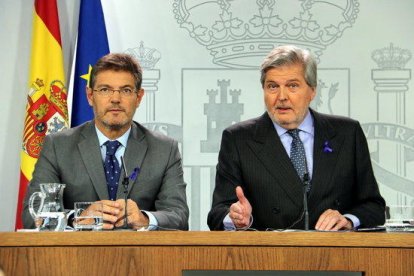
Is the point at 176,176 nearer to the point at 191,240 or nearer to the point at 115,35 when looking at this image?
the point at 191,240

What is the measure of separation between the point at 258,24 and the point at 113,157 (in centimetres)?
199

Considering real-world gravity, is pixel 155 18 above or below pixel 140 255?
above

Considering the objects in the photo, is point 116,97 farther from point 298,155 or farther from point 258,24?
point 258,24

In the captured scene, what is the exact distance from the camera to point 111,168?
390cm

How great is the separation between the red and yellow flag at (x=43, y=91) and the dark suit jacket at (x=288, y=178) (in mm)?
1724

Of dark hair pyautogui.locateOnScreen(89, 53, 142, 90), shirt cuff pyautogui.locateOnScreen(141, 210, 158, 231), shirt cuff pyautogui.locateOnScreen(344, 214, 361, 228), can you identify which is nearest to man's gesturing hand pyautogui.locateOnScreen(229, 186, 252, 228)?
shirt cuff pyautogui.locateOnScreen(141, 210, 158, 231)

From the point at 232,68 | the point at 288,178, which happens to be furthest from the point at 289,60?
the point at 232,68

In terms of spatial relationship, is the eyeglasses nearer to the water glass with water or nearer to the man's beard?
the man's beard

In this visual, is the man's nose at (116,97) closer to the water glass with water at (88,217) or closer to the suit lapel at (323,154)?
the water glass with water at (88,217)

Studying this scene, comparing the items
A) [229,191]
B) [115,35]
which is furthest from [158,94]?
[229,191]

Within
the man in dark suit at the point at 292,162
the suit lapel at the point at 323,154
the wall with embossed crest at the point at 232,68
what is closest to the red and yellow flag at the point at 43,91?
the wall with embossed crest at the point at 232,68

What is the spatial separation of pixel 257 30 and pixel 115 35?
0.98m

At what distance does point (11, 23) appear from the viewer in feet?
18.4

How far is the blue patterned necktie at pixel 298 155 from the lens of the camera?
3730 mm
